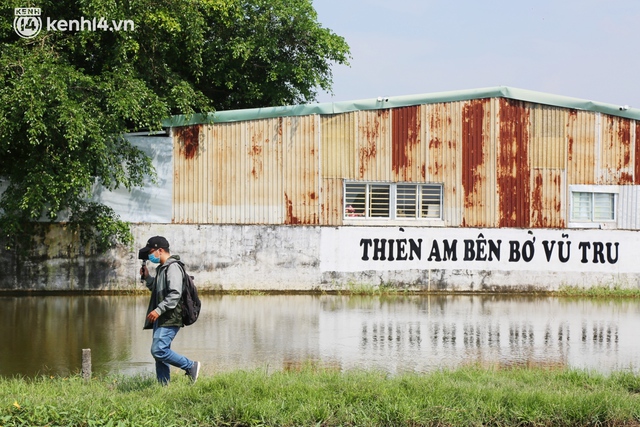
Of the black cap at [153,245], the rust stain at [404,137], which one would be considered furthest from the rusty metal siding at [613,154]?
the black cap at [153,245]

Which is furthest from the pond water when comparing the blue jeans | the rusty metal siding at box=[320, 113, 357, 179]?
the rusty metal siding at box=[320, 113, 357, 179]

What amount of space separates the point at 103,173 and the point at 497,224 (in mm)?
10759

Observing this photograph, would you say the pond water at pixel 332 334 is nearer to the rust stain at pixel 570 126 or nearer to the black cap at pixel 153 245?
the black cap at pixel 153 245

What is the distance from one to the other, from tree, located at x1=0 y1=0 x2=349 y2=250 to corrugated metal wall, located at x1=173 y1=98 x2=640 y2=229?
1.57 meters

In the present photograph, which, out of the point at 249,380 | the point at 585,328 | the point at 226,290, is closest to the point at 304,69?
the point at 226,290

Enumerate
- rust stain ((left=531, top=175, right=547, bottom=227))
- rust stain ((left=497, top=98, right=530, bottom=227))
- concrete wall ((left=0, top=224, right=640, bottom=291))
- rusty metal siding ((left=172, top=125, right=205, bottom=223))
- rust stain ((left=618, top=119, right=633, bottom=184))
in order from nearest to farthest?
1. concrete wall ((left=0, top=224, right=640, bottom=291))
2. rusty metal siding ((left=172, top=125, right=205, bottom=223))
3. rust stain ((left=497, top=98, right=530, bottom=227))
4. rust stain ((left=531, top=175, right=547, bottom=227))
5. rust stain ((left=618, top=119, right=633, bottom=184))

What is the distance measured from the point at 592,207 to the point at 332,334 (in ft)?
40.0

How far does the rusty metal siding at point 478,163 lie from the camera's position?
2292 cm

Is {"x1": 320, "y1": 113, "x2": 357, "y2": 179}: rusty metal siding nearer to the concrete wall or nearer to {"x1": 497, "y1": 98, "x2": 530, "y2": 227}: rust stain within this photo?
the concrete wall

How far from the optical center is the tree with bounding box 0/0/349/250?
18.2 m

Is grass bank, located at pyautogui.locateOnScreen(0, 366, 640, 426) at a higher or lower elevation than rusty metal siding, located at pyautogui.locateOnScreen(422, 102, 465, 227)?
lower

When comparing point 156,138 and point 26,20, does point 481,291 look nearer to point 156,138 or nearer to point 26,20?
point 156,138

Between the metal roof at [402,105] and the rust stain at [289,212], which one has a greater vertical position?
the metal roof at [402,105]

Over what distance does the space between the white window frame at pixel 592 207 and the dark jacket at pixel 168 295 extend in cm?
1677
